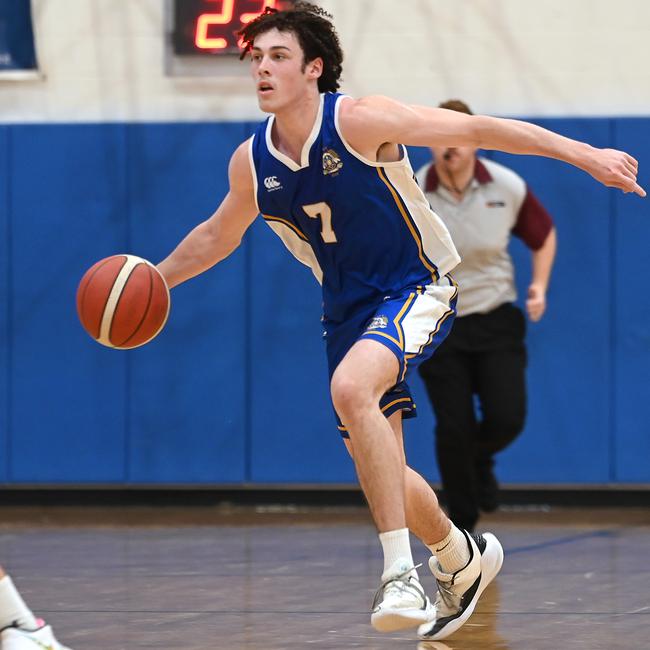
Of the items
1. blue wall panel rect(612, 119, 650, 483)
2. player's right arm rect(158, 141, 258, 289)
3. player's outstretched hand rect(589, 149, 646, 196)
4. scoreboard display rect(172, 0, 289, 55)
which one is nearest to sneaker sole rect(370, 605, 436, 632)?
player's outstretched hand rect(589, 149, 646, 196)

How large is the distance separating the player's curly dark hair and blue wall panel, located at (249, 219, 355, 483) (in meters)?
3.19

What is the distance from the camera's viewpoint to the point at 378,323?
431cm

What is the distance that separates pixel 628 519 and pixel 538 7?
2.80 meters

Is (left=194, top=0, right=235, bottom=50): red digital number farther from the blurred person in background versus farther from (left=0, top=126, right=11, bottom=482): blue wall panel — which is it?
the blurred person in background

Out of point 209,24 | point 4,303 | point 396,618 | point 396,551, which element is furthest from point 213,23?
point 396,618

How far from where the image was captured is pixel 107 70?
26.5 feet

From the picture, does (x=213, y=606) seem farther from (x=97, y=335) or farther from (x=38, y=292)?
(x=38, y=292)

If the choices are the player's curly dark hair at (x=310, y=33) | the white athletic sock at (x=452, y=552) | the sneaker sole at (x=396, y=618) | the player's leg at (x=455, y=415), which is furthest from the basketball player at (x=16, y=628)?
the player's leg at (x=455, y=415)

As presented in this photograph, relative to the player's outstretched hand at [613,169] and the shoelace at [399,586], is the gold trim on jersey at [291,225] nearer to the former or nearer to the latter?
the player's outstretched hand at [613,169]

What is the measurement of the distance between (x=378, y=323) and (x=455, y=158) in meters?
1.98

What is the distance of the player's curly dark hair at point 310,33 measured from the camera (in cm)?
452

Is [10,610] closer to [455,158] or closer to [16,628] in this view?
[16,628]

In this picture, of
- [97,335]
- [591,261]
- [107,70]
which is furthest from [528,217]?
[107,70]

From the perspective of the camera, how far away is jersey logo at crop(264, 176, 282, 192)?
445 cm
